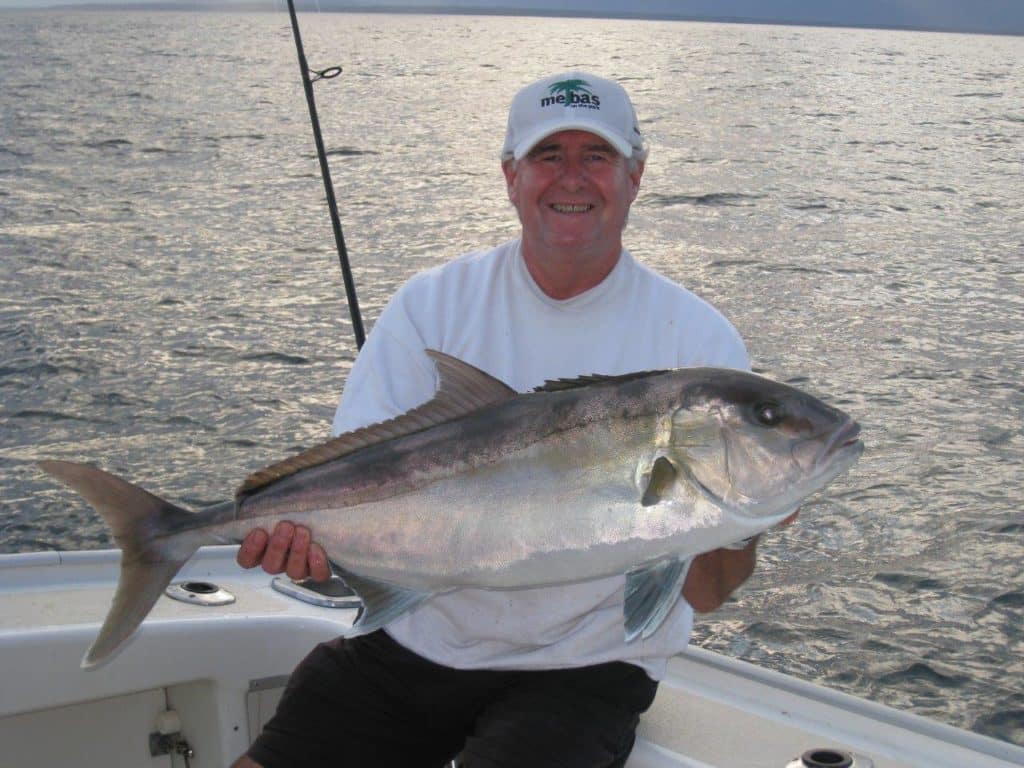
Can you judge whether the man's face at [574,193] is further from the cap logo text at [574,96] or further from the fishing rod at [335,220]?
the fishing rod at [335,220]

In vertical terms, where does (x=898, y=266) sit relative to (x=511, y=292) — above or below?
below

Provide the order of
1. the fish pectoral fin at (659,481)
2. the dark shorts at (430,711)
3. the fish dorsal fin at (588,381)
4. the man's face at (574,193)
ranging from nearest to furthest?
the fish pectoral fin at (659,481) → the fish dorsal fin at (588,381) → the dark shorts at (430,711) → the man's face at (574,193)

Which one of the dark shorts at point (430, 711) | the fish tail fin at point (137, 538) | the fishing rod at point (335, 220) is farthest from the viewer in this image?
the fishing rod at point (335, 220)

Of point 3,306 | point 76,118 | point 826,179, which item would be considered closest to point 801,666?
point 3,306

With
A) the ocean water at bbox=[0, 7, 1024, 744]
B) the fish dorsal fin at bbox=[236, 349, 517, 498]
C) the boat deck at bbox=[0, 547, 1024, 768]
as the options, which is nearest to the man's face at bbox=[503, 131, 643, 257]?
the fish dorsal fin at bbox=[236, 349, 517, 498]

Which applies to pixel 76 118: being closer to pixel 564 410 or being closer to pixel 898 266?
pixel 898 266

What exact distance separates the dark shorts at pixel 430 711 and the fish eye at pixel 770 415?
Result: 2.62ft

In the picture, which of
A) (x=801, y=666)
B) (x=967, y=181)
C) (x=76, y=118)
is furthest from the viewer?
(x=76, y=118)

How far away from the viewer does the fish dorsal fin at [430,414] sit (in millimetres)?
2572

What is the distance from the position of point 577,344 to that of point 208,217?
1530 cm

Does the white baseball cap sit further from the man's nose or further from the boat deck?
the boat deck

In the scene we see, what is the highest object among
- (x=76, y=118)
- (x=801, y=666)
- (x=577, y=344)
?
(x=76, y=118)

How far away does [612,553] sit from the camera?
7.82ft

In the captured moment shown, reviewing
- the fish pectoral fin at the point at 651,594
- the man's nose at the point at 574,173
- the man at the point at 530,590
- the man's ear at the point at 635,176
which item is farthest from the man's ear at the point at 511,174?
the fish pectoral fin at the point at 651,594
